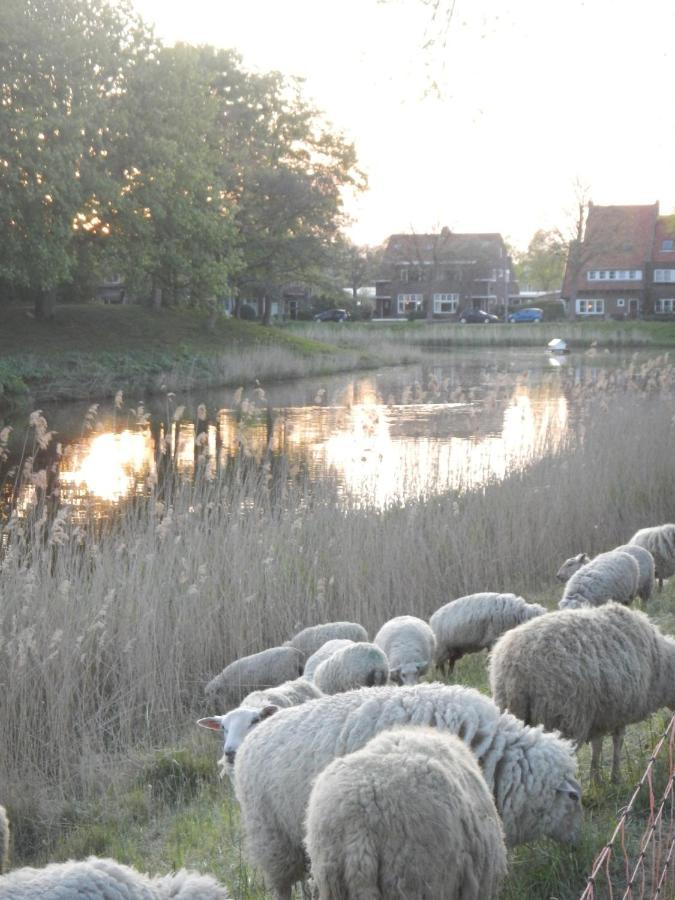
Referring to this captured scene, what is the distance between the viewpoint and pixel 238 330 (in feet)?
133

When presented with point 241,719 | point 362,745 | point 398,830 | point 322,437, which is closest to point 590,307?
point 322,437

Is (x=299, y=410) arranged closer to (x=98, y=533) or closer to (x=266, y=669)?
(x=98, y=533)

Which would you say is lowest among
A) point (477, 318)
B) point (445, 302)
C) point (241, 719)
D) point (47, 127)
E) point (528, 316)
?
point (241, 719)

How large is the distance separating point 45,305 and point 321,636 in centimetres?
2916

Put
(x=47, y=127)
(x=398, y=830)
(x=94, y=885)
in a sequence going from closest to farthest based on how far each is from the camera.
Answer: (x=398, y=830), (x=94, y=885), (x=47, y=127)

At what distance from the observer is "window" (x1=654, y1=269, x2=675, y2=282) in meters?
75.9

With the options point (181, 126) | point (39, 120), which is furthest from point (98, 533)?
point (181, 126)

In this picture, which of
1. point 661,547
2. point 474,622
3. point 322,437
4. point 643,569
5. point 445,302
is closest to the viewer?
point 474,622

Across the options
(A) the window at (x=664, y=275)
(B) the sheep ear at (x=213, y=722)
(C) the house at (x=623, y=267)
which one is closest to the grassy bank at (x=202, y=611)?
(B) the sheep ear at (x=213, y=722)

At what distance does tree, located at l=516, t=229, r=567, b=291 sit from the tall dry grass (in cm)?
6558

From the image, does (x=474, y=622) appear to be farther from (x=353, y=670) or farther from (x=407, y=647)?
(x=353, y=670)

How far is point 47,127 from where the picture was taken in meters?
27.6

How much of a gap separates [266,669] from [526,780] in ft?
12.1

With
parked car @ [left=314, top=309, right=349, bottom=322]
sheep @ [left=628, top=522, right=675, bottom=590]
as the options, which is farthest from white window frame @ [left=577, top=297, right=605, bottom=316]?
sheep @ [left=628, top=522, right=675, bottom=590]
